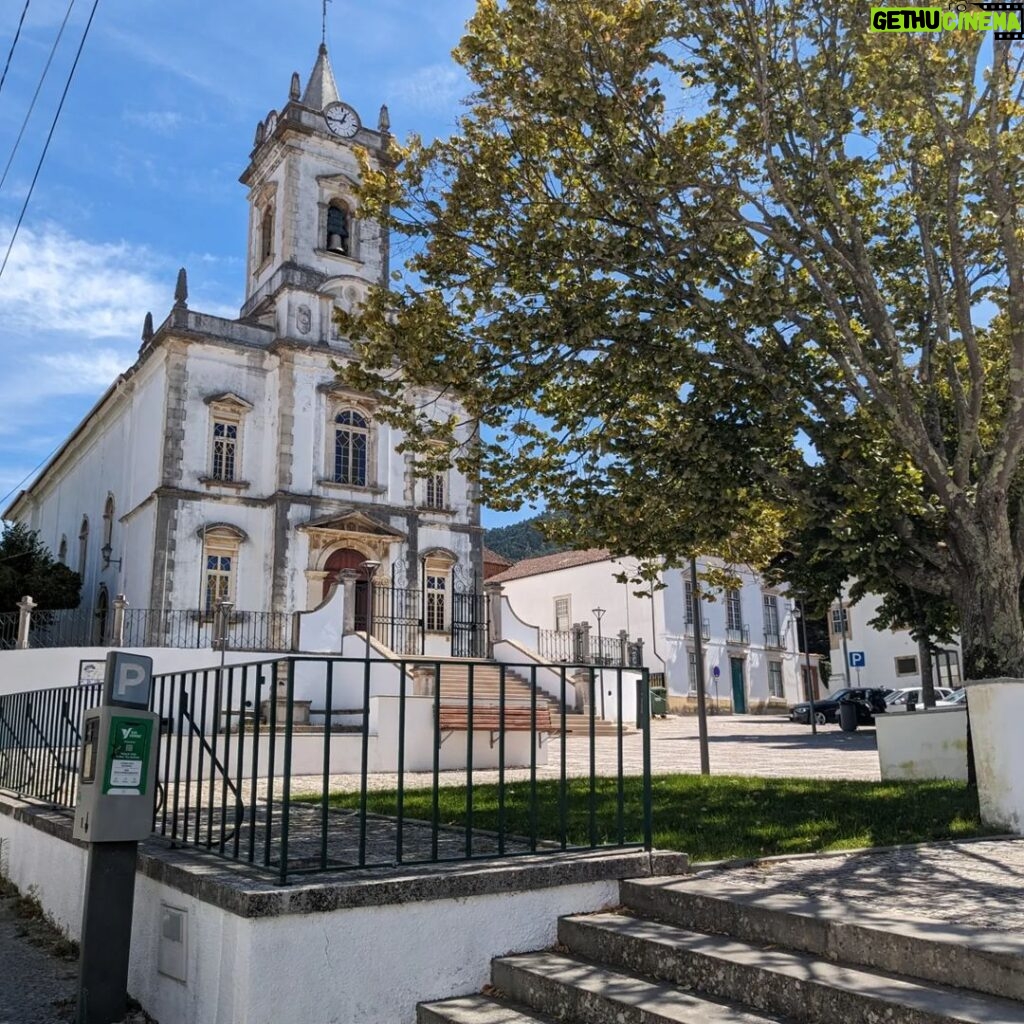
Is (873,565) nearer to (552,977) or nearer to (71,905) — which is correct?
(552,977)

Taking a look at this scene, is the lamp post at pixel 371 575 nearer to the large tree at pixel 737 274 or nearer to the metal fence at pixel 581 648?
the metal fence at pixel 581 648

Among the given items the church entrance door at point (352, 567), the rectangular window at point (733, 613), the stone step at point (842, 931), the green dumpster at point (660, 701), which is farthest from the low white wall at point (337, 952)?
the rectangular window at point (733, 613)

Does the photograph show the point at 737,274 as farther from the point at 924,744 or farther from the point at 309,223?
the point at 309,223

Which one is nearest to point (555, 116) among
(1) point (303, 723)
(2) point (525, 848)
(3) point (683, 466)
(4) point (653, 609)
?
(3) point (683, 466)

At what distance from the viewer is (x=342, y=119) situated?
3186cm

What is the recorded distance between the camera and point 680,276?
9750 millimetres

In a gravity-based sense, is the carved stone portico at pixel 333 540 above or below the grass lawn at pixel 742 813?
above

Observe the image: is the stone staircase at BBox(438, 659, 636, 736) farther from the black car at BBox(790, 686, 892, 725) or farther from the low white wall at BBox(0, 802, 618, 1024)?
the low white wall at BBox(0, 802, 618, 1024)

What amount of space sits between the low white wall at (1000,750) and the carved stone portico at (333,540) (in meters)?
21.2

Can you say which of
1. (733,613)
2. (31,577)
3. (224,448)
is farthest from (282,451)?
(733,613)

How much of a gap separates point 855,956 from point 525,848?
206 cm

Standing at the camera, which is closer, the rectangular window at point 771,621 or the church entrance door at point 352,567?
the church entrance door at point 352,567

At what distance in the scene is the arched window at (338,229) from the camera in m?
31.2

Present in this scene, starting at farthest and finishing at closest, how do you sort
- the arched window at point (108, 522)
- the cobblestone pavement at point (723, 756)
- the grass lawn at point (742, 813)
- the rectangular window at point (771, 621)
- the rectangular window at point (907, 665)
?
1. the rectangular window at point (771, 621)
2. the rectangular window at point (907, 665)
3. the arched window at point (108, 522)
4. the cobblestone pavement at point (723, 756)
5. the grass lawn at point (742, 813)
